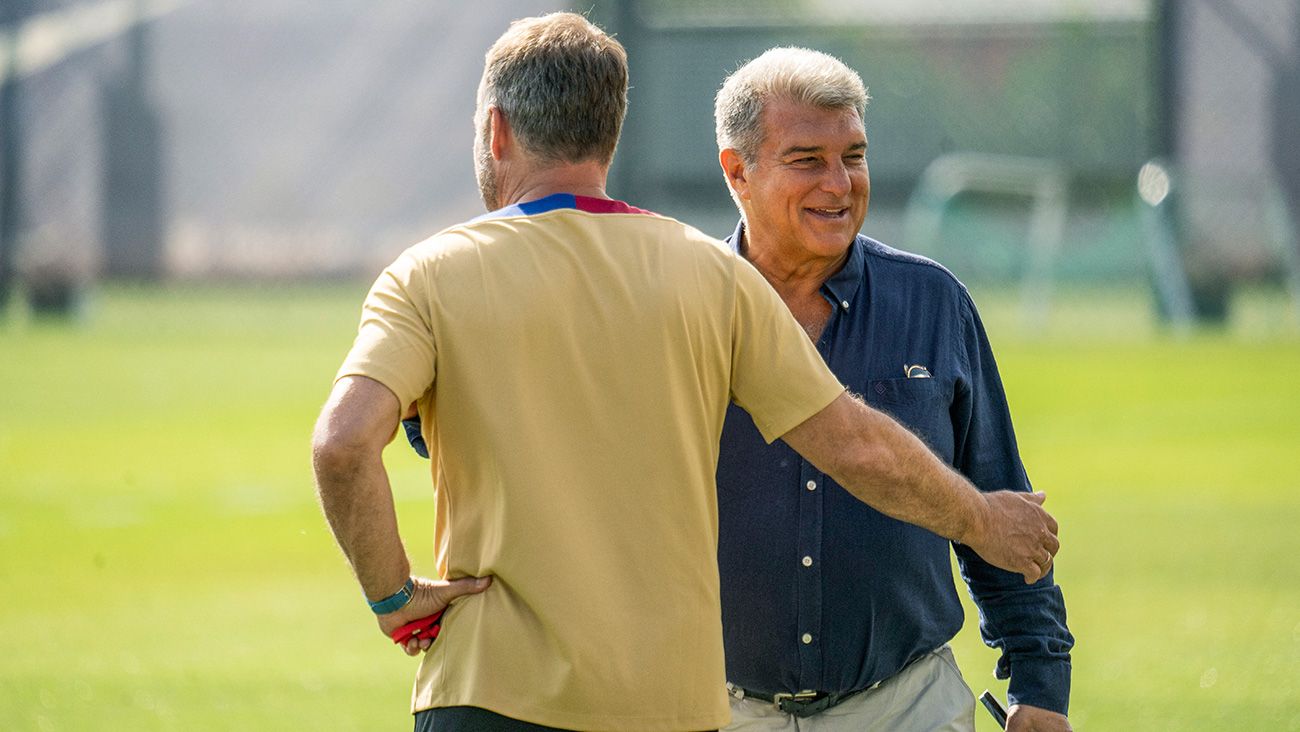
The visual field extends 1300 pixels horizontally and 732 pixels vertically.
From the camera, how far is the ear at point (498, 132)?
115 inches

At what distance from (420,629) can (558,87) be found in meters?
0.89

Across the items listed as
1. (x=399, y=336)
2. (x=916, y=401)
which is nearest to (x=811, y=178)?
(x=916, y=401)

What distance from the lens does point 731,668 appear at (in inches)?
145

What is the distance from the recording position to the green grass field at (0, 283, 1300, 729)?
7180 millimetres

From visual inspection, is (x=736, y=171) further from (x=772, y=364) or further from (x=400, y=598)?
(x=400, y=598)

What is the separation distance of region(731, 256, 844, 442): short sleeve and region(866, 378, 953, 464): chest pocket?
666 millimetres

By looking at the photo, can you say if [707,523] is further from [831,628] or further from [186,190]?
[186,190]

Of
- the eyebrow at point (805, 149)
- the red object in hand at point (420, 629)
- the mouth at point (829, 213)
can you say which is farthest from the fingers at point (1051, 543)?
the red object in hand at point (420, 629)

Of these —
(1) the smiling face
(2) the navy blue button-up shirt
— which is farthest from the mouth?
(2) the navy blue button-up shirt

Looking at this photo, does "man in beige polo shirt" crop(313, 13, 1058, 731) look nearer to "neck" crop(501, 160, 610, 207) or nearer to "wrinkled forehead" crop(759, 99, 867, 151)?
"neck" crop(501, 160, 610, 207)

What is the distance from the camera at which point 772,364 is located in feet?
9.63

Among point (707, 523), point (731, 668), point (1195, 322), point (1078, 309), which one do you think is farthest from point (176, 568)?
point (1078, 309)

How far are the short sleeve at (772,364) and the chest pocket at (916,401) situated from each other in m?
0.67

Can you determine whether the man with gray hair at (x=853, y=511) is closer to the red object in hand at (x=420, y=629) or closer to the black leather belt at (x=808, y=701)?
the black leather belt at (x=808, y=701)
